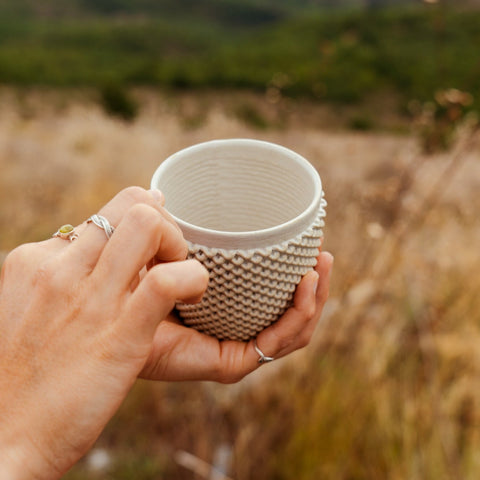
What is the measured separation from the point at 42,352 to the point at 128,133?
5.16 meters

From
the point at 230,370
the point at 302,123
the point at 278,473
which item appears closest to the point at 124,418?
the point at 278,473

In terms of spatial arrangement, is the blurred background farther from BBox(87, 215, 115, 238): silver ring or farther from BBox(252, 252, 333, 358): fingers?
BBox(87, 215, 115, 238): silver ring

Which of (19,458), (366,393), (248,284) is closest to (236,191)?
(248,284)

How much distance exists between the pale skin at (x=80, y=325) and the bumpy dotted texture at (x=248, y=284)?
13 cm

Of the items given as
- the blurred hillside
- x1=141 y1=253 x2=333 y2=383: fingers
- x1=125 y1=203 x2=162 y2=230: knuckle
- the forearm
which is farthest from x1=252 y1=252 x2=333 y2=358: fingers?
A: the blurred hillside

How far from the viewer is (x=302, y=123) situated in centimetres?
1220

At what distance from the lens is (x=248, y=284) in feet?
3.55

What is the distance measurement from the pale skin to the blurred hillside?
935 centimetres

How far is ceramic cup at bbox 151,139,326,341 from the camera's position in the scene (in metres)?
1.05

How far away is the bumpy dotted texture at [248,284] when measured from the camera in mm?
1052

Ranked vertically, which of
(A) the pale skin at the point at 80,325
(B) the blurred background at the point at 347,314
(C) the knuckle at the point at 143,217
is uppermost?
(C) the knuckle at the point at 143,217

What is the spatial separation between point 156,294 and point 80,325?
15 cm

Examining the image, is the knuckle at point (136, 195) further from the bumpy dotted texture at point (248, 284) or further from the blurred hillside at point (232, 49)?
the blurred hillside at point (232, 49)

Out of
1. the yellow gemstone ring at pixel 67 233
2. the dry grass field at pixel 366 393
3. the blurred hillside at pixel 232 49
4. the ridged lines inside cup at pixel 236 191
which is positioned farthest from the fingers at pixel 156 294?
the blurred hillside at pixel 232 49
